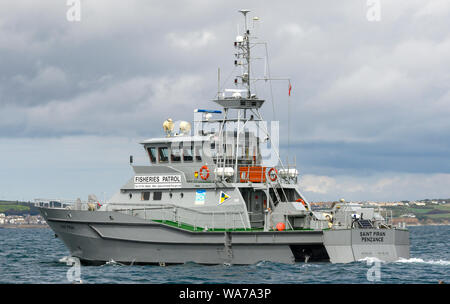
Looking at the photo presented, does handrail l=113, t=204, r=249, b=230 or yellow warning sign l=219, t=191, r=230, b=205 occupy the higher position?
yellow warning sign l=219, t=191, r=230, b=205

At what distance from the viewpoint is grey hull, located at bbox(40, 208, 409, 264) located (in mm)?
23219

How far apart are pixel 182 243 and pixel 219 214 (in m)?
1.80

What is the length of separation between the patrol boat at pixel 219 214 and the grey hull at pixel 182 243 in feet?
0.11

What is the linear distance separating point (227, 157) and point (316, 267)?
583 cm

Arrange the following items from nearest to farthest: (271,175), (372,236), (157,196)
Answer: (372,236)
(271,175)
(157,196)

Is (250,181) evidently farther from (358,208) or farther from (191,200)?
(358,208)

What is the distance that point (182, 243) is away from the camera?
2417cm

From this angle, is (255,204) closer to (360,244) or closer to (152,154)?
(152,154)

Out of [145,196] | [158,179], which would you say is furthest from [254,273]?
[145,196]

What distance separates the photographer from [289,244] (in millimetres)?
23312

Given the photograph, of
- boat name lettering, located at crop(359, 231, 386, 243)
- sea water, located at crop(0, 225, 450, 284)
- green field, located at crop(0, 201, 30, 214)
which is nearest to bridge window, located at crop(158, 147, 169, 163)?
sea water, located at crop(0, 225, 450, 284)

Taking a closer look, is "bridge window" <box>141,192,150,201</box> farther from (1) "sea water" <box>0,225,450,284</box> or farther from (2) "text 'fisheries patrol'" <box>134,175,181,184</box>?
(1) "sea water" <box>0,225,450,284</box>

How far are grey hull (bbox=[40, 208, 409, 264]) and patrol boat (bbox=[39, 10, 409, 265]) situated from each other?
3 cm
